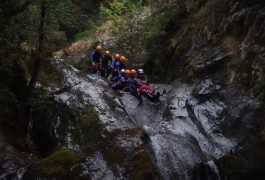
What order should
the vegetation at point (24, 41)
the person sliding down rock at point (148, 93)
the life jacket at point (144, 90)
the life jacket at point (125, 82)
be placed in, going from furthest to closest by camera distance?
the life jacket at point (125, 82) < the life jacket at point (144, 90) < the person sliding down rock at point (148, 93) < the vegetation at point (24, 41)

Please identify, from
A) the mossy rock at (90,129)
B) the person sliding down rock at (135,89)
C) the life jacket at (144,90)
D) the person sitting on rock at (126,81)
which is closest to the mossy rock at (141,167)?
the mossy rock at (90,129)

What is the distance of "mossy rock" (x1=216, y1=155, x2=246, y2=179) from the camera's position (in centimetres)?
1198

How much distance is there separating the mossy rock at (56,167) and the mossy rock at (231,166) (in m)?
4.18

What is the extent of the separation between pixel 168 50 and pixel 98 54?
11.1 feet

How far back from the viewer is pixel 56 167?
10445 mm

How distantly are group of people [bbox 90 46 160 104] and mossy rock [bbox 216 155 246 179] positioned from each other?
4.19m

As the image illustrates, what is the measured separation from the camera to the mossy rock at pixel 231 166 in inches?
472

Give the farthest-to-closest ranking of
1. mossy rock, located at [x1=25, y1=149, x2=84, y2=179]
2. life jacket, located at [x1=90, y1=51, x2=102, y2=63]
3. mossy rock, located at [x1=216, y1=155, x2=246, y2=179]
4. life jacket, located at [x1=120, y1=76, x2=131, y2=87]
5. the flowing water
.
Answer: life jacket, located at [x1=90, y1=51, x2=102, y2=63] → life jacket, located at [x1=120, y1=76, x2=131, y2=87] → mossy rock, located at [x1=216, y1=155, x2=246, y2=179] → the flowing water → mossy rock, located at [x1=25, y1=149, x2=84, y2=179]

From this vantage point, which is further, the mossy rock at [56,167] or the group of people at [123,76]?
the group of people at [123,76]

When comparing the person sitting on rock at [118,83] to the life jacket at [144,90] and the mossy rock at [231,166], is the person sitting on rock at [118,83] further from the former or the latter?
the mossy rock at [231,166]

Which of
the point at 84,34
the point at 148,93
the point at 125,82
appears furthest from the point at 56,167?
the point at 84,34

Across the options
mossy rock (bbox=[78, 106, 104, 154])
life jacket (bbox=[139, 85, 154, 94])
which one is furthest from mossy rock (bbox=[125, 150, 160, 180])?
life jacket (bbox=[139, 85, 154, 94])

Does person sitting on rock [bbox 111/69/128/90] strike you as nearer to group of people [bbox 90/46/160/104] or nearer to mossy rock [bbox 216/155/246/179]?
group of people [bbox 90/46/160/104]

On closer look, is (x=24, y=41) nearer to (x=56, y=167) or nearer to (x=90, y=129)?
(x=90, y=129)
